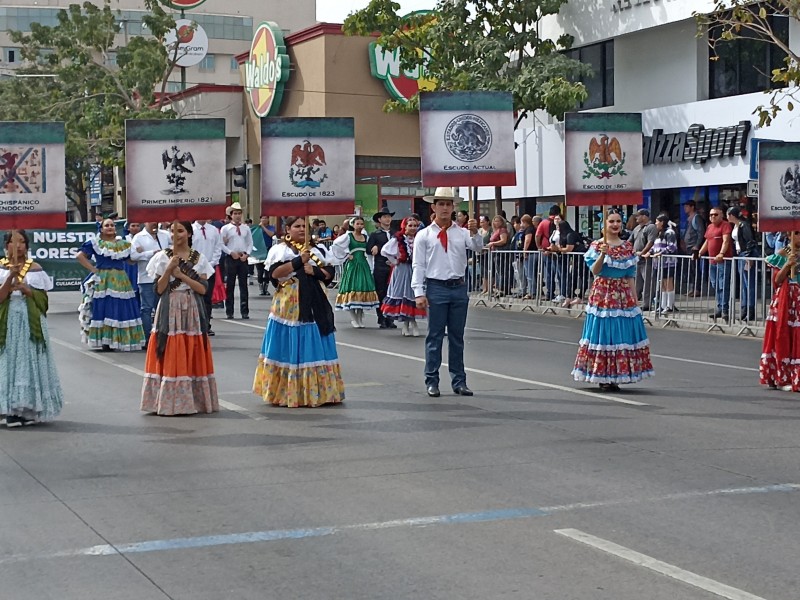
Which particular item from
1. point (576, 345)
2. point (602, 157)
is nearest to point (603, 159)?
point (602, 157)

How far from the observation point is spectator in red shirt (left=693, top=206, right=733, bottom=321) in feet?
68.1

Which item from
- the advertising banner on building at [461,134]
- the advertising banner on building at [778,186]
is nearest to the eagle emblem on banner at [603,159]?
the advertising banner on building at [461,134]

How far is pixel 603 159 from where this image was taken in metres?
14.8

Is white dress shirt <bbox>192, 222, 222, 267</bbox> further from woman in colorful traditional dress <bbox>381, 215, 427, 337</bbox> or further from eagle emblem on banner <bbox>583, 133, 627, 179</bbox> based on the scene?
eagle emblem on banner <bbox>583, 133, 627, 179</bbox>

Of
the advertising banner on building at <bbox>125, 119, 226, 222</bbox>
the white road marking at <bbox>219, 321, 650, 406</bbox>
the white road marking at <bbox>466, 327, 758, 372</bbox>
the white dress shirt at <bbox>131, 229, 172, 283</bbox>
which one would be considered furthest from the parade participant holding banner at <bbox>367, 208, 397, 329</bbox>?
the advertising banner on building at <bbox>125, 119, 226, 222</bbox>

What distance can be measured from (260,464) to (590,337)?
4.83 metres

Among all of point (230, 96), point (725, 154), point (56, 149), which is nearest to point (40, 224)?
point (56, 149)

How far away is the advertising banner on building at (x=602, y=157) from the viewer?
582 inches

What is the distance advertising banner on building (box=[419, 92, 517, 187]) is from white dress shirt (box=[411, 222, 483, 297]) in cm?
227

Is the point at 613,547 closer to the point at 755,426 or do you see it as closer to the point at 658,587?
the point at 658,587

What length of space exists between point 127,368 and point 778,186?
26.1 ft

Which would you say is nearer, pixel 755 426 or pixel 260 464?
pixel 260 464

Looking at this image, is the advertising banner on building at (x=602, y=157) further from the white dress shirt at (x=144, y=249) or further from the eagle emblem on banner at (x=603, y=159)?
the white dress shirt at (x=144, y=249)

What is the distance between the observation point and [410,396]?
42.1 feet
